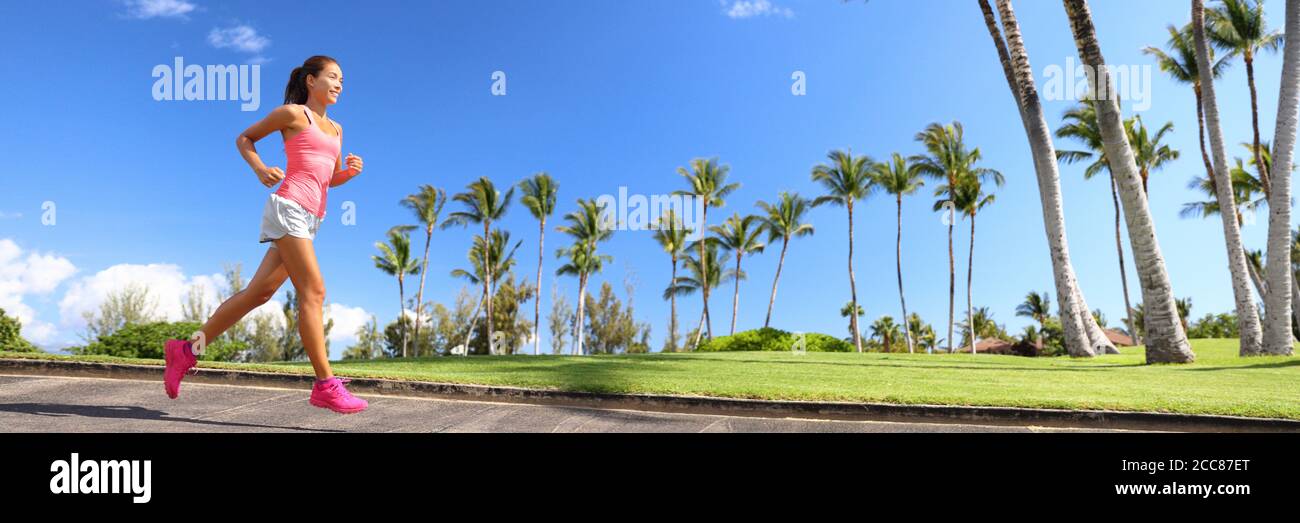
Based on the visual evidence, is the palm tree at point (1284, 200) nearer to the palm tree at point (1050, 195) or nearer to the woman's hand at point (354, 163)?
the palm tree at point (1050, 195)

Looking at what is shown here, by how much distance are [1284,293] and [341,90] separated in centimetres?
1934

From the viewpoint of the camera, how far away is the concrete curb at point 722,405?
5203 mm

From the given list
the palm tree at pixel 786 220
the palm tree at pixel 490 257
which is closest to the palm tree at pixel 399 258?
the palm tree at pixel 490 257

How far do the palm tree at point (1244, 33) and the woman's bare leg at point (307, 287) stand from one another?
28.5 m

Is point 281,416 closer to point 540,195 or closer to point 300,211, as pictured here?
point 300,211

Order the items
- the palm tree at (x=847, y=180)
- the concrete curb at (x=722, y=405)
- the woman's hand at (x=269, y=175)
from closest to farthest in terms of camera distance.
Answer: the woman's hand at (x=269, y=175) < the concrete curb at (x=722, y=405) < the palm tree at (x=847, y=180)

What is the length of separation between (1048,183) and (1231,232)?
15.1ft

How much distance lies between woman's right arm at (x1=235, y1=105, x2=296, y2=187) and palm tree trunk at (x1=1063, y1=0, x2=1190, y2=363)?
14.0 m

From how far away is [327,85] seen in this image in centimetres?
388

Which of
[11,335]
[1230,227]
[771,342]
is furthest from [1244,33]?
[11,335]

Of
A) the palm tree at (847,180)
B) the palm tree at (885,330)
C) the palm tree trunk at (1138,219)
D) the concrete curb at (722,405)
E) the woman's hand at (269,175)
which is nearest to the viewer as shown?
the woman's hand at (269,175)

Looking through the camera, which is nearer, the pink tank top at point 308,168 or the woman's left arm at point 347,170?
the pink tank top at point 308,168
